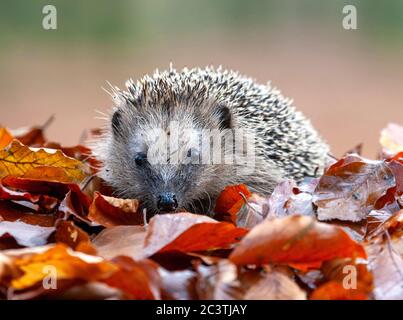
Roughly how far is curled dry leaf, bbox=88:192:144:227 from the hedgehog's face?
0.29 meters

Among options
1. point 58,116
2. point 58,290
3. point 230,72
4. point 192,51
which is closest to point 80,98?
point 58,116

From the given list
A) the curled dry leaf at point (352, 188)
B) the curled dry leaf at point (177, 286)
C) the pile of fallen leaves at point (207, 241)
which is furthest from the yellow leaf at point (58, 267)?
the curled dry leaf at point (352, 188)

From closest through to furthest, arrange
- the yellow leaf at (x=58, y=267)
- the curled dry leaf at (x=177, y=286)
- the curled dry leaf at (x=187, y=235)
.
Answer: the yellow leaf at (x=58, y=267)
the curled dry leaf at (x=177, y=286)
the curled dry leaf at (x=187, y=235)

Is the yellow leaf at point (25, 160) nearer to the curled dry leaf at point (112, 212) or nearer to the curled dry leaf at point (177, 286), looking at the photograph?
the curled dry leaf at point (112, 212)

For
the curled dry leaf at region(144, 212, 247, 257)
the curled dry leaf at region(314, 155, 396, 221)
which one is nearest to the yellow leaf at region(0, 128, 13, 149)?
the curled dry leaf at region(144, 212, 247, 257)

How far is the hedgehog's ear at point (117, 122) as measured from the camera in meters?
4.66

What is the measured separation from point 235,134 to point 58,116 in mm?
8101

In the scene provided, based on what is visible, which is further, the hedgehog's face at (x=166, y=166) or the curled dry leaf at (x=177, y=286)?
the hedgehog's face at (x=166, y=166)

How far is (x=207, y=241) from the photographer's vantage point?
2.87m

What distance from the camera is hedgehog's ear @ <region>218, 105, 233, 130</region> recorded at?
454 cm

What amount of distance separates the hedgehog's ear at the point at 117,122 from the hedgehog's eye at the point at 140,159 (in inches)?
16.5

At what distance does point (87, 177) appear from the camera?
4059mm
